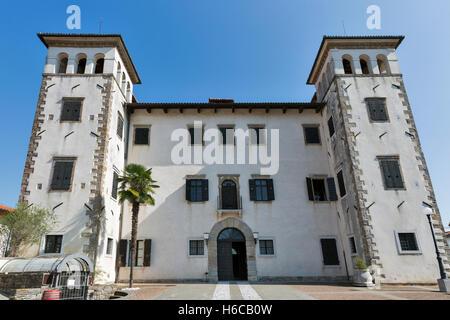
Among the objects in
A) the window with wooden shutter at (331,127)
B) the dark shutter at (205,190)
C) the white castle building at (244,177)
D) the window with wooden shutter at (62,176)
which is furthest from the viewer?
the window with wooden shutter at (331,127)

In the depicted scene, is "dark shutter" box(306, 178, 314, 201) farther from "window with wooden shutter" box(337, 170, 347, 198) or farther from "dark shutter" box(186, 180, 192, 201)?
"dark shutter" box(186, 180, 192, 201)

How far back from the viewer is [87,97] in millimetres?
17125

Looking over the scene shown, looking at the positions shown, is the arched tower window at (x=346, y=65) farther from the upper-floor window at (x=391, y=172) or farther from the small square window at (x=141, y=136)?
the small square window at (x=141, y=136)

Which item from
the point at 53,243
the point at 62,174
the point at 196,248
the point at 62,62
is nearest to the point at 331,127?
the point at 196,248

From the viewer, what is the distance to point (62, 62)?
18812 millimetres

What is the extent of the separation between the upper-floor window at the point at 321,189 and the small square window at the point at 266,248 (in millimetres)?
4022

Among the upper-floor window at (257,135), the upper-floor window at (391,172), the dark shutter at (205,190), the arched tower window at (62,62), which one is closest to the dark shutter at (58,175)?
the arched tower window at (62,62)

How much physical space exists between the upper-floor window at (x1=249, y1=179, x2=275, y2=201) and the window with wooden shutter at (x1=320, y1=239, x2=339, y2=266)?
4.27 m

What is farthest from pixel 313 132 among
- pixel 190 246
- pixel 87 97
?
pixel 87 97

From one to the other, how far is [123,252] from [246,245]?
7507mm

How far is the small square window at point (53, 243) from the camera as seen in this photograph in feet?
46.1

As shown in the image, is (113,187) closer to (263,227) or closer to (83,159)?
(83,159)

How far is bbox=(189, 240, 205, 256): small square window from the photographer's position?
1711cm

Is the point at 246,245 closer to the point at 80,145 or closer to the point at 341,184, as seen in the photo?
the point at 341,184
